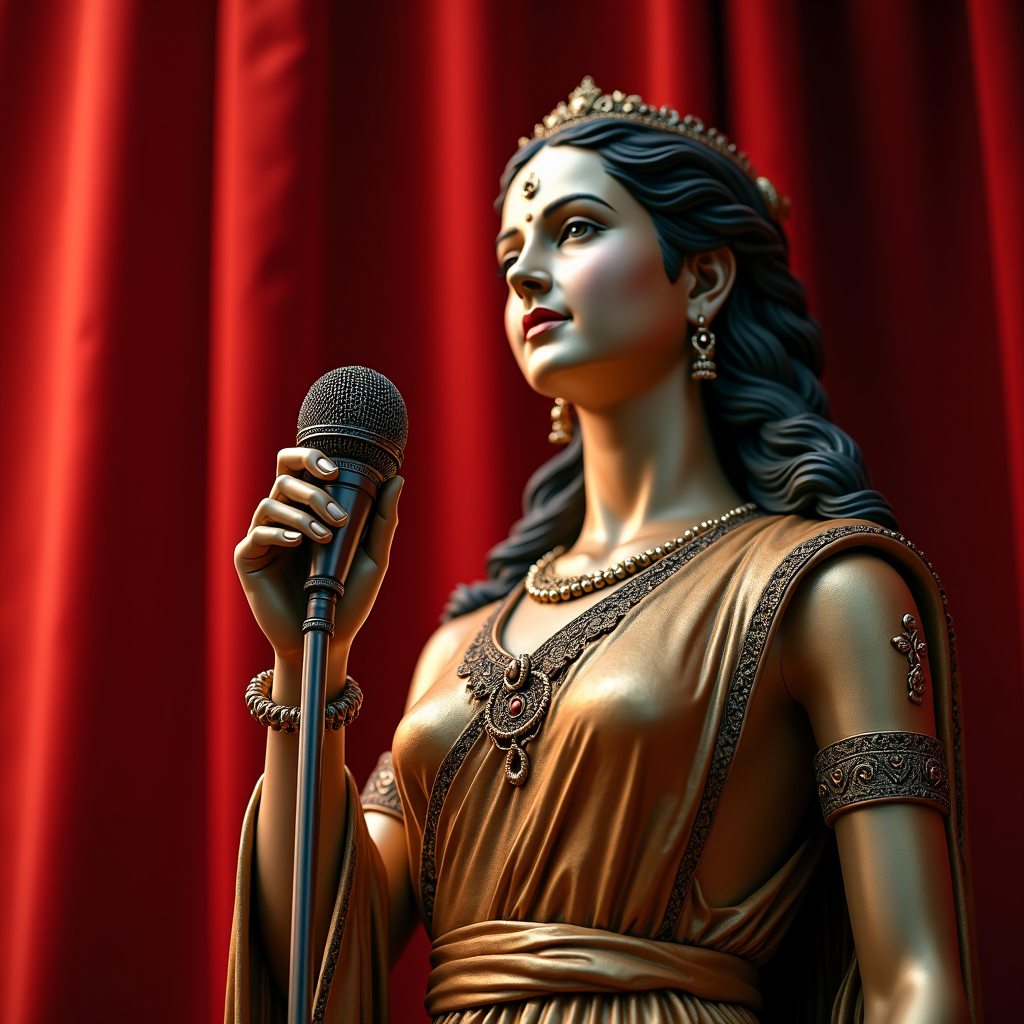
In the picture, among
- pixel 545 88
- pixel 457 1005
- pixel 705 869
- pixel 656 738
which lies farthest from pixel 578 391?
pixel 545 88

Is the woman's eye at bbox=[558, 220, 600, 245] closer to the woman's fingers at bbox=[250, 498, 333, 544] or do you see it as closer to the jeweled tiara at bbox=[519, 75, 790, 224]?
the jeweled tiara at bbox=[519, 75, 790, 224]

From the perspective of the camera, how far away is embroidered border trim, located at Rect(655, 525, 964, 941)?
151cm

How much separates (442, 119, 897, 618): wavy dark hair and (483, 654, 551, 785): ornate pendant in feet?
1.19

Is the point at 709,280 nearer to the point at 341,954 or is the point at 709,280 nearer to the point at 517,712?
the point at 517,712

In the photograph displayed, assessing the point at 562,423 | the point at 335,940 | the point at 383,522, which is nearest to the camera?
the point at 383,522

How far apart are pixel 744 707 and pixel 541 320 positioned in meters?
0.57

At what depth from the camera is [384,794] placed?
6.04 ft

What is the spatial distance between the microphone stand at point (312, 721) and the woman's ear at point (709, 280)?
2.35ft

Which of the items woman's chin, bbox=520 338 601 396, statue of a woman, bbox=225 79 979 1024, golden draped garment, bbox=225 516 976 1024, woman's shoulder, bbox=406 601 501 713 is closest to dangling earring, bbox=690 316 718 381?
statue of a woman, bbox=225 79 979 1024

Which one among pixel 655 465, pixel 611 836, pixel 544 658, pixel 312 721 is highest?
pixel 655 465

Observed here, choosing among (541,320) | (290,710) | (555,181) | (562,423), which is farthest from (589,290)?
(290,710)

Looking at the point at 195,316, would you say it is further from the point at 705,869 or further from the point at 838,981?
the point at 838,981

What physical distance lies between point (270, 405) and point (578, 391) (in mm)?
664

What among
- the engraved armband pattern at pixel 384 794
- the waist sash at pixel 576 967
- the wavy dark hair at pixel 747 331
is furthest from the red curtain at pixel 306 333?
the waist sash at pixel 576 967
